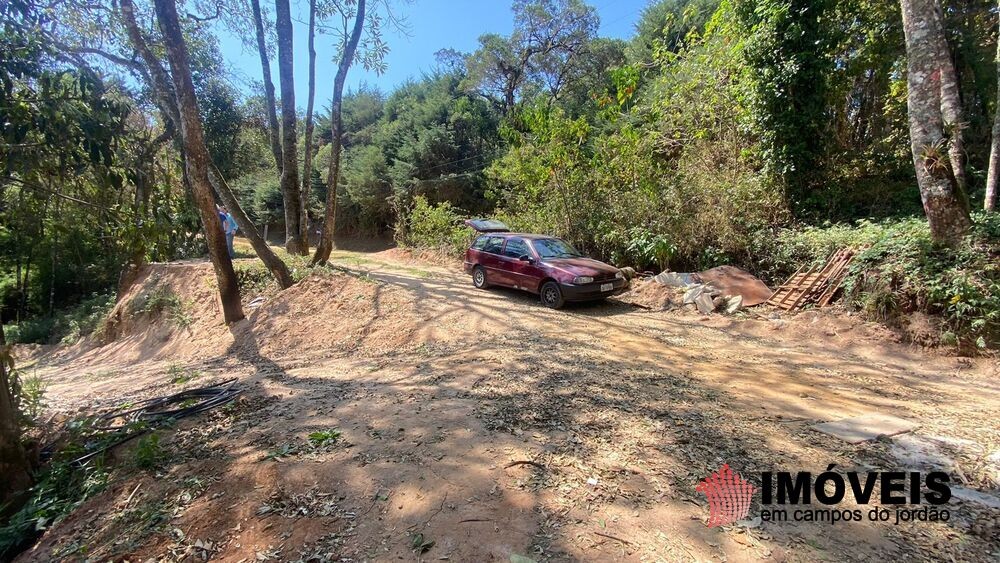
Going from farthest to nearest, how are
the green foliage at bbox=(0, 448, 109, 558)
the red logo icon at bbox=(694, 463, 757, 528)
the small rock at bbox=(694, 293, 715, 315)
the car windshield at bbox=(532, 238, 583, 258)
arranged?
the car windshield at bbox=(532, 238, 583, 258) < the small rock at bbox=(694, 293, 715, 315) < the green foliage at bbox=(0, 448, 109, 558) < the red logo icon at bbox=(694, 463, 757, 528)

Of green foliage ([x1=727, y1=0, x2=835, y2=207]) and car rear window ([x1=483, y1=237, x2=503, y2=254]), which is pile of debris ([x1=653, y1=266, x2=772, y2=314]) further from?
car rear window ([x1=483, y1=237, x2=503, y2=254])

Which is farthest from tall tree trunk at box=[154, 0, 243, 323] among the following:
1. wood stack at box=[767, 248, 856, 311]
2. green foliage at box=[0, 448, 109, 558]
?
wood stack at box=[767, 248, 856, 311]

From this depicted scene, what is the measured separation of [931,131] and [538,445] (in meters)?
7.36

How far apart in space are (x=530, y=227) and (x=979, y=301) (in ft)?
33.6

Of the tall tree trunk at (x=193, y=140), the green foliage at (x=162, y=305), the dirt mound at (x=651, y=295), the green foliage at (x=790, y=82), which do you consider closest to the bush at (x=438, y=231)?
the dirt mound at (x=651, y=295)

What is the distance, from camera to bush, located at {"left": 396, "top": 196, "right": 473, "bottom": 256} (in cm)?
1546

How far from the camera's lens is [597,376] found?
4.78 meters

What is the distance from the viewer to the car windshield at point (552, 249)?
892cm

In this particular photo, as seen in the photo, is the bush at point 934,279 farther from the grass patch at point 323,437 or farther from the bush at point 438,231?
the bush at point 438,231

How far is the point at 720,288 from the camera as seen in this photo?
834cm

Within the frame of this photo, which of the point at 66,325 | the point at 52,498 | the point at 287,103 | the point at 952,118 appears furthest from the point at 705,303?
the point at 66,325

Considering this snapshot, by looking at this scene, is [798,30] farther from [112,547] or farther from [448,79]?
[448,79]

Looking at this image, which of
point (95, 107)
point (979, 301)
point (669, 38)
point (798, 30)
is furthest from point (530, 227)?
point (669, 38)

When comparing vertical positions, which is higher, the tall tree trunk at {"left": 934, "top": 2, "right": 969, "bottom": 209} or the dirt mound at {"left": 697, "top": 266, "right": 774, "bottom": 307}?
the tall tree trunk at {"left": 934, "top": 2, "right": 969, "bottom": 209}
